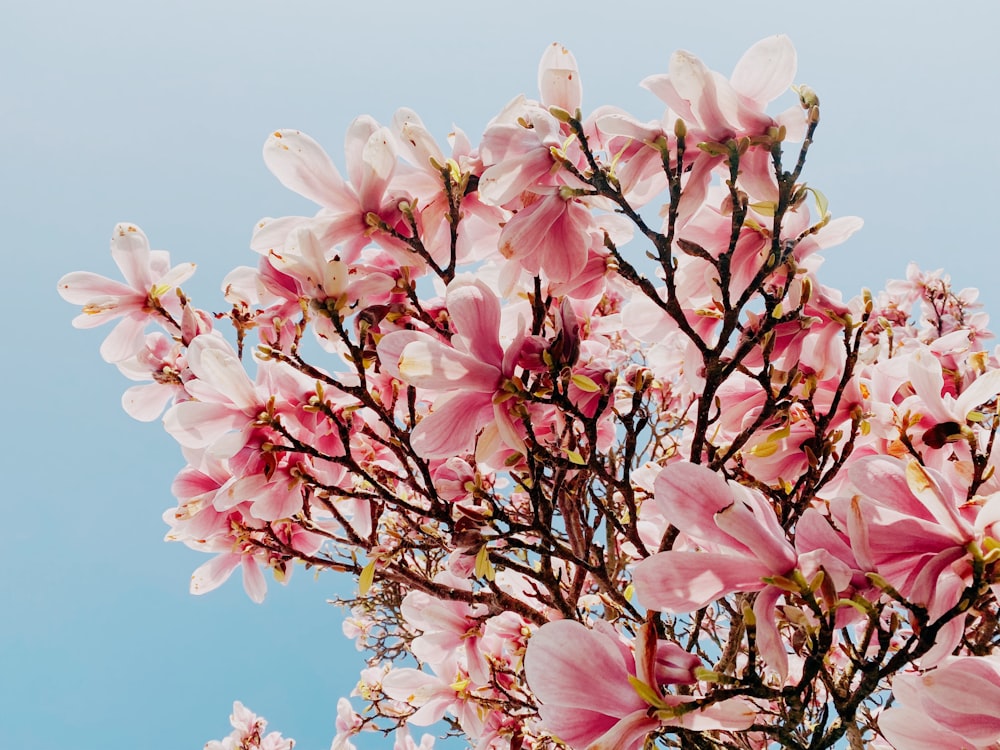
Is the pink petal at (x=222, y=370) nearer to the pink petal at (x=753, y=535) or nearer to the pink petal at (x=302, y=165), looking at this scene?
the pink petal at (x=302, y=165)

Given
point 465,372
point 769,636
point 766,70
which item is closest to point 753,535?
point 769,636

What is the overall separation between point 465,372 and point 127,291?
113cm

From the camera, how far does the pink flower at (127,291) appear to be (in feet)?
5.57

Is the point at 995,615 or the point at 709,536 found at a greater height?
the point at 709,536

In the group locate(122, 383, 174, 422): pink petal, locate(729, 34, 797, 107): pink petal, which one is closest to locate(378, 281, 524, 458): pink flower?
locate(729, 34, 797, 107): pink petal

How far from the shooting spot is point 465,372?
117 cm

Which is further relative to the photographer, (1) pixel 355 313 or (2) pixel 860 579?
(1) pixel 355 313

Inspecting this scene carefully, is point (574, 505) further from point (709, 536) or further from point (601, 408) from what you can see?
point (709, 536)

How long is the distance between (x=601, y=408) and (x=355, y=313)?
0.59 m

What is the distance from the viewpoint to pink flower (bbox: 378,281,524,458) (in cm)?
118

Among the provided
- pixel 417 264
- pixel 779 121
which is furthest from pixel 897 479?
pixel 417 264

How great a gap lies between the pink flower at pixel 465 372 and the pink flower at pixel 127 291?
0.92 meters

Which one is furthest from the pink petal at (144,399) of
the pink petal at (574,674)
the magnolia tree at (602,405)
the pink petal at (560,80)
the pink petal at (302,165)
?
the pink petal at (574,674)

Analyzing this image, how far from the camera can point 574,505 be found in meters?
1.83
